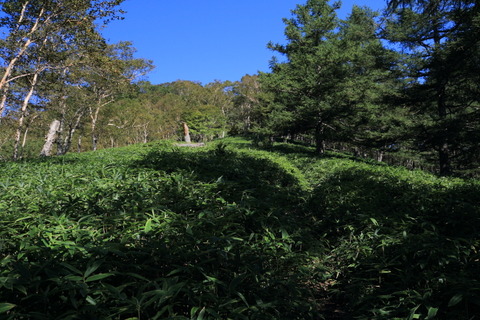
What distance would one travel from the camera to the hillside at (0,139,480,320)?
167 cm

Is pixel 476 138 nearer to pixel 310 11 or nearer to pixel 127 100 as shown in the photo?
pixel 310 11

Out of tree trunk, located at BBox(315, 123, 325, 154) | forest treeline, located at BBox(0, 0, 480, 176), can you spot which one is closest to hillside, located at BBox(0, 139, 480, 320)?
forest treeline, located at BBox(0, 0, 480, 176)

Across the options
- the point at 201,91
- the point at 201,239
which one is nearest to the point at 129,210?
the point at 201,239

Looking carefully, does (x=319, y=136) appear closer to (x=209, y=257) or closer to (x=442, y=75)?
(x=442, y=75)

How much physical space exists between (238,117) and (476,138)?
1753 inches

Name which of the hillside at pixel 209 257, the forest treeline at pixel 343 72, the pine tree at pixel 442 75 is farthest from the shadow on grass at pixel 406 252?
the pine tree at pixel 442 75

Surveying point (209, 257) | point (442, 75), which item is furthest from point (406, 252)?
point (442, 75)

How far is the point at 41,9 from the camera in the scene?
11.8 metres

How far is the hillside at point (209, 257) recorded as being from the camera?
1670 mm

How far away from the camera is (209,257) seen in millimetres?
2352

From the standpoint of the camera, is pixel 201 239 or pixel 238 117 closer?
pixel 201 239

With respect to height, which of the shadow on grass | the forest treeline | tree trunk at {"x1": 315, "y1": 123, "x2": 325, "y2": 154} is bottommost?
the shadow on grass

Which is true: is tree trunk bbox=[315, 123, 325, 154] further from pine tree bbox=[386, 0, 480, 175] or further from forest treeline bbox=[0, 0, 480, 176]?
pine tree bbox=[386, 0, 480, 175]

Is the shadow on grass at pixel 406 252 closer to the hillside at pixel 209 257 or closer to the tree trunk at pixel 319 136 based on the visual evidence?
the hillside at pixel 209 257
